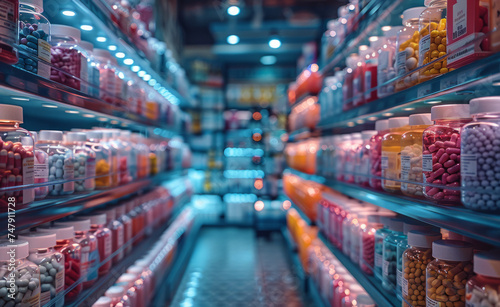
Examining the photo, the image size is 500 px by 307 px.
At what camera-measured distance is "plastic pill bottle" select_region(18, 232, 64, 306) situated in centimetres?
129

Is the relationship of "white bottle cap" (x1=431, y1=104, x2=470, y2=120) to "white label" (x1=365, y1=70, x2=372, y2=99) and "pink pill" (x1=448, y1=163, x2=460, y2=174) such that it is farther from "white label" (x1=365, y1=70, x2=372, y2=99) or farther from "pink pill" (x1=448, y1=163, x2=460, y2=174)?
"white label" (x1=365, y1=70, x2=372, y2=99)

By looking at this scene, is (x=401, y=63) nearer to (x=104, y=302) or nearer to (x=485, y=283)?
(x=485, y=283)

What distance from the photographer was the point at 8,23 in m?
1.05

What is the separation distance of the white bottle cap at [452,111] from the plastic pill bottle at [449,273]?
38 cm

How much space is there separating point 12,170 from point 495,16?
4.46 ft

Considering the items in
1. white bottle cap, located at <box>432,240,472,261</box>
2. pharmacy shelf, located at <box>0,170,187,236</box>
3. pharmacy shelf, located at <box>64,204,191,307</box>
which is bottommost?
pharmacy shelf, located at <box>64,204,191,307</box>

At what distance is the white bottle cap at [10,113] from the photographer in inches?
45.9

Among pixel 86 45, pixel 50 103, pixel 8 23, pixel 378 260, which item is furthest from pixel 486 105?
pixel 86 45

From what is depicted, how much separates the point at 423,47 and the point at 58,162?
1.41 metres

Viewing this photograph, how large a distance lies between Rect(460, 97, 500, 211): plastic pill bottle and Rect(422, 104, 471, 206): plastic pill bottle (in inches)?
3.3

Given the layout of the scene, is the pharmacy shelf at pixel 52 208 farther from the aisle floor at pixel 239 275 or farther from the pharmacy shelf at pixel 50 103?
the aisle floor at pixel 239 275

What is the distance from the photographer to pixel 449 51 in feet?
3.60

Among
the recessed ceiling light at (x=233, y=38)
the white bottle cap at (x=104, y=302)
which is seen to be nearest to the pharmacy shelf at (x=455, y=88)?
the white bottle cap at (x=104, y=302)

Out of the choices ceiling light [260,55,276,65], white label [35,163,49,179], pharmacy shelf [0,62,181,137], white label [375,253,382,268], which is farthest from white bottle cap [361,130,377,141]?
ceiling light [260,55,276,65]
